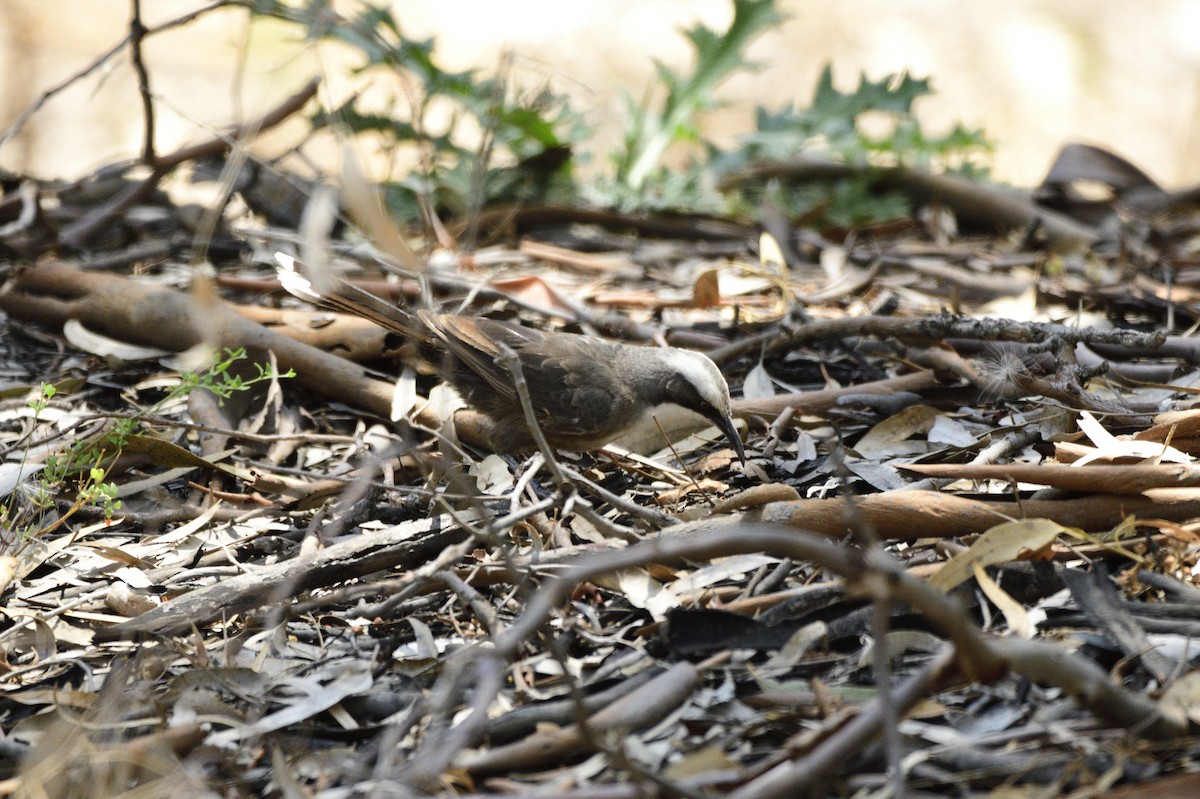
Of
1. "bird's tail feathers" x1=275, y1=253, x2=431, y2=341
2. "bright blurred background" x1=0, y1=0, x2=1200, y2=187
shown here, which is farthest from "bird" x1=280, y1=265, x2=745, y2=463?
"bright blurred background" x1=0, y1=0, x2=1200, y2=187

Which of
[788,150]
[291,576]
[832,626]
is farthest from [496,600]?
[788,150]

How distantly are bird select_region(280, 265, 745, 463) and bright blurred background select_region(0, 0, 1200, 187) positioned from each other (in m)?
7.20

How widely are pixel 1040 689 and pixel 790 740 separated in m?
0.64

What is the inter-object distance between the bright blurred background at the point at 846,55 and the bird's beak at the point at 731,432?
7780mm

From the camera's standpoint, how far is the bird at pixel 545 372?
461 cm

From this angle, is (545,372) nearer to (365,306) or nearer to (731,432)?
(365,306)

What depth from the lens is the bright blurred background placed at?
11643 mm

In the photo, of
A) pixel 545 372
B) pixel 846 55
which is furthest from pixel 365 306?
pixel 846 55

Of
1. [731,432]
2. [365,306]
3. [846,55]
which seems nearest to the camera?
[731,432]

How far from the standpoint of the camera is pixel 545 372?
16.1 ft

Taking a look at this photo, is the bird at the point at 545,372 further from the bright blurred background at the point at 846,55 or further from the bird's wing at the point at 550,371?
the bright blurred background at the point at 846,55

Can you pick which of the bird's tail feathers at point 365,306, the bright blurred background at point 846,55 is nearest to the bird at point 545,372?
the bird's tail feathers at point 365,306

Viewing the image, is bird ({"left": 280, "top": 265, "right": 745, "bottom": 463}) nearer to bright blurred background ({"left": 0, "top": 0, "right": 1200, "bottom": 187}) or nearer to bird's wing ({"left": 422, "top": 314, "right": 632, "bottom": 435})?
bird's wing ({"left": 422, "top": 314, "right": 632, "bottom": 435})

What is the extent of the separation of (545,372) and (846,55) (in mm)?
9334
